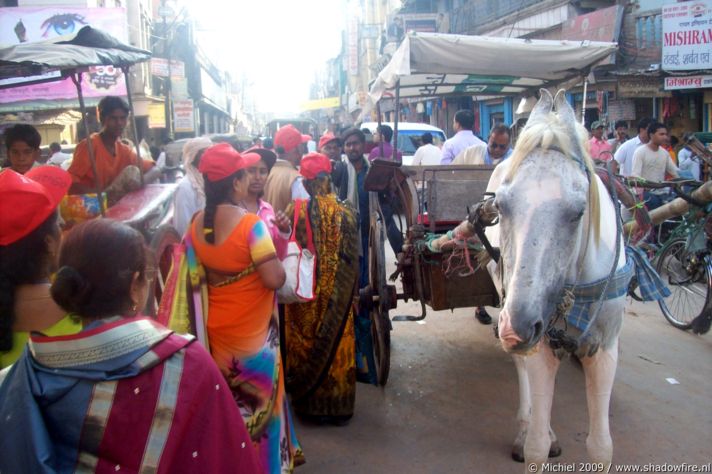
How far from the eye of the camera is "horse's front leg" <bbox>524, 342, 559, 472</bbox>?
2.79 metres

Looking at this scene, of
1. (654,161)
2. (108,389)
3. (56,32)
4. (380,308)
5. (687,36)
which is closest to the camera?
(108,389)

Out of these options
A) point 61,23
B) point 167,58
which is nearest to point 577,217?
point 61,23

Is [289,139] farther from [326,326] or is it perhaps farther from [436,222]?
[326,326]

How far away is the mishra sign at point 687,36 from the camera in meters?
11.3

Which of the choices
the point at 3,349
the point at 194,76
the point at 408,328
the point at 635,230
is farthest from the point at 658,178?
the point at 194,76

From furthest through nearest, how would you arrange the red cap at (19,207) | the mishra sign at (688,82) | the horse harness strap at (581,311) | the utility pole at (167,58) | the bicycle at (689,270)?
the utility pole at (167,58), the mishra sign at (688,82), the bicycle at (689,270), the horse harness strap at (581,311), the red cap at (19,207)

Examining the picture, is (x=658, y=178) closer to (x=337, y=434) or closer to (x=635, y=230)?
(x=635, y=230)

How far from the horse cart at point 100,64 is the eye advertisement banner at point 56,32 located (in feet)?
35.2

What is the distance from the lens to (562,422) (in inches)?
158

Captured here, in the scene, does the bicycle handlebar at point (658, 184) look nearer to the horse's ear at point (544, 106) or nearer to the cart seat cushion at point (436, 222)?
the horse's ear at point (544, 106)

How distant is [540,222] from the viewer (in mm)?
2240

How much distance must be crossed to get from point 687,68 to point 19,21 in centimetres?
1518

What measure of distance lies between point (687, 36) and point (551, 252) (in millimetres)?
11641

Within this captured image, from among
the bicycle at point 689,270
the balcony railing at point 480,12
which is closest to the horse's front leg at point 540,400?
the bicycle at point 689,270
